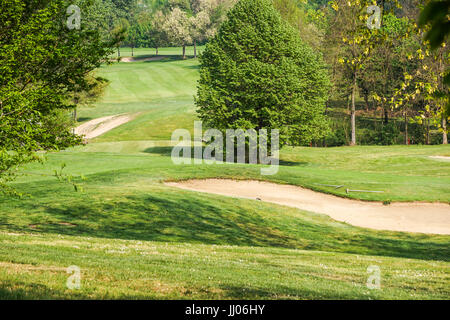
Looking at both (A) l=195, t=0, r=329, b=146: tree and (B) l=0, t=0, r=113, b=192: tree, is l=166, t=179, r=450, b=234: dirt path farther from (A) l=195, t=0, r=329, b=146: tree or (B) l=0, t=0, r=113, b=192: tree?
(B) l=0, t=0, r=113, b=192: tree

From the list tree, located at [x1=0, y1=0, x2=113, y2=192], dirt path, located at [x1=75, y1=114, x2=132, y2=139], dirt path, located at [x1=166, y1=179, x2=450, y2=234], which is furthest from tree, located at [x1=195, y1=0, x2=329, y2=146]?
dirt path, located at [x1=75, y1=114, x2=132, y2=139]

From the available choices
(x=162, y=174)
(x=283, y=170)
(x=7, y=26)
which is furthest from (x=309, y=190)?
(x=7, y=26)

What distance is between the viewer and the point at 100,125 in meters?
67.8

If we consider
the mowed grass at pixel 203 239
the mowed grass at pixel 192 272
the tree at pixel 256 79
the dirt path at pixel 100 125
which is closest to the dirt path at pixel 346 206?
the mowed grass at pixel 203 239

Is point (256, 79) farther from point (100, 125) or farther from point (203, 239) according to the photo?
point (100, 125)

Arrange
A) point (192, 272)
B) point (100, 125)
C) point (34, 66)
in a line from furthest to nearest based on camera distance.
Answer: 1. point (100, 125)
2. point (34, 66)
3. point (192, 272)

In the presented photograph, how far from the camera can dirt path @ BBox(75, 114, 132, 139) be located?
64.8 meters

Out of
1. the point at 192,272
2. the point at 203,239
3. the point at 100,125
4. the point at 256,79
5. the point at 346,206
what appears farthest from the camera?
the point at 100,125

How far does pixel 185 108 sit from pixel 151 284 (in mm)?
65076

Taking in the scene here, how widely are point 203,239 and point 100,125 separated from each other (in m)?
52.9

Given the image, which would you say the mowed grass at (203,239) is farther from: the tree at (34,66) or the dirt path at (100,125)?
the dirt path at (100,125)

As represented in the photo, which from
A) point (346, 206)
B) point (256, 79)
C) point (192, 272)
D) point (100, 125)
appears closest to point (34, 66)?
point (192, 272)

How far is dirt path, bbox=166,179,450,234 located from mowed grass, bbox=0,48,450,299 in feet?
2.77

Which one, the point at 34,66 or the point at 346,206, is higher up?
the point at 34,66
